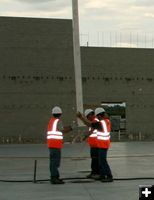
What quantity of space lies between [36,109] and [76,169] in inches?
923

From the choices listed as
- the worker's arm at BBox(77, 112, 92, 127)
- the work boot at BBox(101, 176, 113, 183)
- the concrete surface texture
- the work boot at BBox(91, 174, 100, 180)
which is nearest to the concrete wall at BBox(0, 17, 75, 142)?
the concrete surface texture

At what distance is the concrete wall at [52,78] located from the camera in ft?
134

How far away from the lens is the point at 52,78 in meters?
41.9

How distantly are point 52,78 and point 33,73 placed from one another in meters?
1.55

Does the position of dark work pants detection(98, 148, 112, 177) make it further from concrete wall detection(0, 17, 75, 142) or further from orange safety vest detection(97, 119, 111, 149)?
concrete wall detection(0, 17, 75, 142)

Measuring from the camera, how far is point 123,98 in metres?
44.0

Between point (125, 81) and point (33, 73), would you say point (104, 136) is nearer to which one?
point (33, 73)

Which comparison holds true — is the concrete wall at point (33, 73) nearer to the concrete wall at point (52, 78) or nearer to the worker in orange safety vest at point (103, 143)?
the concrete wall at point (52, 78)

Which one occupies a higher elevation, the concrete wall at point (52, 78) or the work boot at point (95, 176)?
the concrete wall at point (52, 78)

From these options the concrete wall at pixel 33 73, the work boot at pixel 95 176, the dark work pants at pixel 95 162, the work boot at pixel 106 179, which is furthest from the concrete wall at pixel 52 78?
the work boot at pixel 106 179

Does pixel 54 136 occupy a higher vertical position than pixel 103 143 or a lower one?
higher

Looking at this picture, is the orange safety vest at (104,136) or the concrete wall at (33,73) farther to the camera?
the concrete wall at (33,73)

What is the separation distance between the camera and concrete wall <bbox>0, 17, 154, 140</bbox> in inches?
1609

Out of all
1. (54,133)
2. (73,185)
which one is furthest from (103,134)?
(73,185)
